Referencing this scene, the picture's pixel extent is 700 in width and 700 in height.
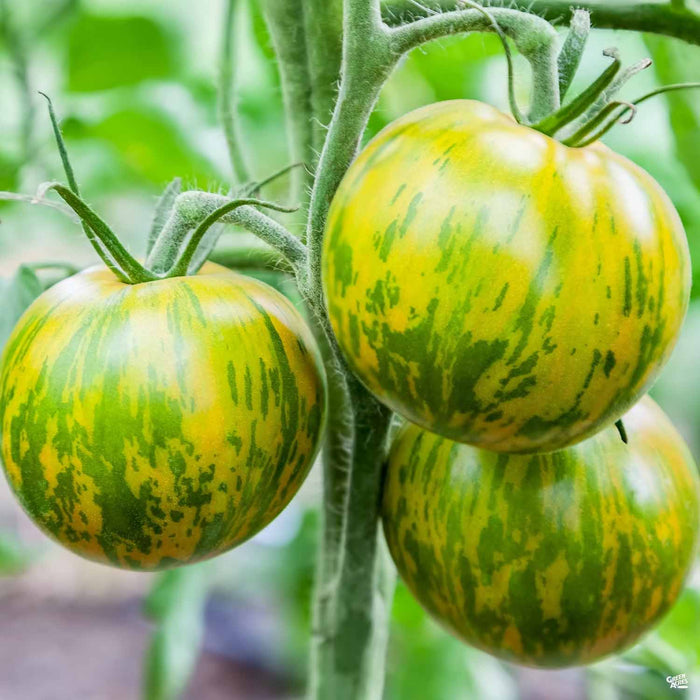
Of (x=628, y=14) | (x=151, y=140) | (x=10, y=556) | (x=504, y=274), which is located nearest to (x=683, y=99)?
(x=628, y=14)

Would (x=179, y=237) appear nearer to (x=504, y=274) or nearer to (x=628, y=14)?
(x=504, y=274)

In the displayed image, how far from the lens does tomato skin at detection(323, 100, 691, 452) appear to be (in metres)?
0.42

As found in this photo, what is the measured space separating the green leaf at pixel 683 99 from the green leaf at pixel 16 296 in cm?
50

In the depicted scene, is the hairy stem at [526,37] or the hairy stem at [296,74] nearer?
the hairy stem at [526,37]

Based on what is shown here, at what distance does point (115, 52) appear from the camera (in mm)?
1215

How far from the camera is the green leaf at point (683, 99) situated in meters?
0.71

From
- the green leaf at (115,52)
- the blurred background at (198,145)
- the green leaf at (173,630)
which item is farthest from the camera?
the green leaf at (115,52)

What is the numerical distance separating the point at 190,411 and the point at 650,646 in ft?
2.52

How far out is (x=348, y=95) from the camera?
19.2 inches

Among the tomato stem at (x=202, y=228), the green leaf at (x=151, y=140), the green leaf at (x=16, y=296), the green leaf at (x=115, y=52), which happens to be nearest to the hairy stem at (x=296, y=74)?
the tomato stem at (x=202, y=228)

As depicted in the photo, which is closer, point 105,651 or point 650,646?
point 650,646

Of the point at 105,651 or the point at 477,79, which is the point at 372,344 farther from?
the point at 105,651

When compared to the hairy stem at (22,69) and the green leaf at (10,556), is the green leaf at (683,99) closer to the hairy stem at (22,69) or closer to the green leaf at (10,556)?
the hairy stem at (22,69)

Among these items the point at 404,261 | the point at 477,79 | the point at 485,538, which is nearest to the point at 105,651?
the point at 477,79
